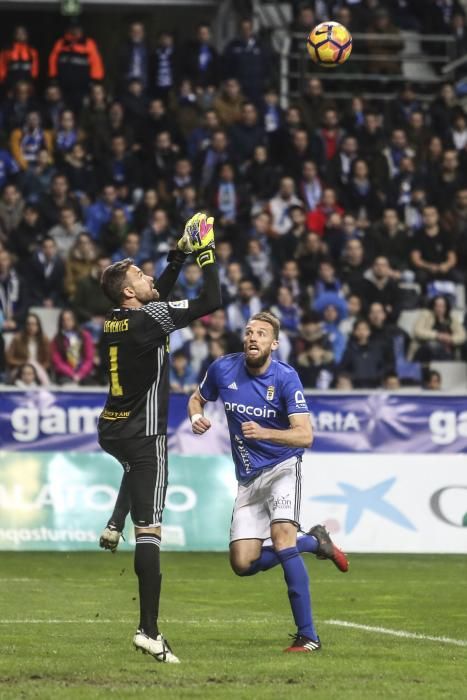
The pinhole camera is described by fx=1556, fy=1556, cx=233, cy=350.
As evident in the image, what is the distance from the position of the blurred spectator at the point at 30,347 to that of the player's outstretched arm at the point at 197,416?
31.5ft

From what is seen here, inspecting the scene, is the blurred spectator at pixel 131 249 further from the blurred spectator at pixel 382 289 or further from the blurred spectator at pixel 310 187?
the blurred spectator at pixel 382 289

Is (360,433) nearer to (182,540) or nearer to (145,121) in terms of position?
(182,540)

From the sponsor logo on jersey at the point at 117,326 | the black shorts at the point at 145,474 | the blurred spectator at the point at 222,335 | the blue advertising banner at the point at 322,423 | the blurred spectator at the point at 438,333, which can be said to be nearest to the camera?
the black shorts at the point at 145,474

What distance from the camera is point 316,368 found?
20.4 meters

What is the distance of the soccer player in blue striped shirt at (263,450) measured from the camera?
9617 millimetres

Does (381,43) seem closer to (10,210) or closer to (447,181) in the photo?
(447,181)

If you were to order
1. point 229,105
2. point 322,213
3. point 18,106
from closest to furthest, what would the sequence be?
point 322,213 → point 18,106 → point 229,105

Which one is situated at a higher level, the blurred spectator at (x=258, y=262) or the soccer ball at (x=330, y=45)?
the soccer ball at (x=330, y=45)

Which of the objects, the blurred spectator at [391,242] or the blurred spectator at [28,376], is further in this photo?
the blurred spectator at [391,242]

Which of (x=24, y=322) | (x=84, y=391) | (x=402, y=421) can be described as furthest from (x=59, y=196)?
(x=402, y=421)

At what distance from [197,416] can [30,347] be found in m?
10.2

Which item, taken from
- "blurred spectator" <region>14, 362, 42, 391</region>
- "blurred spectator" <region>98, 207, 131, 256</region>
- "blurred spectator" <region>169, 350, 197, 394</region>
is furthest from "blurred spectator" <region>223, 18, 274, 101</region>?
"blurred spectator" <region>14, 362, 42, 391</region>

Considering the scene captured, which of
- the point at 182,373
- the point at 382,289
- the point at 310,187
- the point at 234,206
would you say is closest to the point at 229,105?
the point at 310,187

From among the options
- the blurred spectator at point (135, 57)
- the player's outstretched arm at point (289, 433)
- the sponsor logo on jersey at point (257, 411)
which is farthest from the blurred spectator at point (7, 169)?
the player's outstretched arm at point (289, 433)
